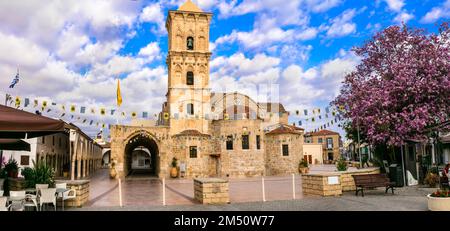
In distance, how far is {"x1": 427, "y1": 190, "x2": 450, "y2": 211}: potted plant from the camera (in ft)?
28.8

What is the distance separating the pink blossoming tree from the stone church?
16427 mm

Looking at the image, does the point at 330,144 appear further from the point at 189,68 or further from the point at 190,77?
the point at 189,68

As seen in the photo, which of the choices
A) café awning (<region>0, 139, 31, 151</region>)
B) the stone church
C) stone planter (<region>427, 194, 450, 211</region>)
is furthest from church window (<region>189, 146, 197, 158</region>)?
stone planter (<region>427, 194, 450, 211</region>)

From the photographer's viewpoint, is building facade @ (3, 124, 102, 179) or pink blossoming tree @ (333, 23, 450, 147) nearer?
pink blossoming tree @ (333, 23, 450, 147)

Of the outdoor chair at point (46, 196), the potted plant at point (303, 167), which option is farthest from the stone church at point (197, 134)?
the outdoor chair at point (46, 196)

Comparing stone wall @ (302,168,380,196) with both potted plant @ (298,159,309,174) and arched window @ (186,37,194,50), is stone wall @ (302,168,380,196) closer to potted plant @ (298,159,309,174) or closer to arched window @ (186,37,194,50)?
Answer: potted plant @ (298,159,309,174)

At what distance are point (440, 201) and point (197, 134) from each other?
949 inches

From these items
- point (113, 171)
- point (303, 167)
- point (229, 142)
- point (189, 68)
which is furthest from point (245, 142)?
point (113, 171)

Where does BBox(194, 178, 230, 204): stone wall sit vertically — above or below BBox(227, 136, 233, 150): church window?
below

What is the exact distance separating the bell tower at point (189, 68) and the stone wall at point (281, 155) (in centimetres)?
674

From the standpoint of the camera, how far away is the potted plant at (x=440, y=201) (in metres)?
8.78

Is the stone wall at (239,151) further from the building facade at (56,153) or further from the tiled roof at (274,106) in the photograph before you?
the tiled roof at (274,106)
